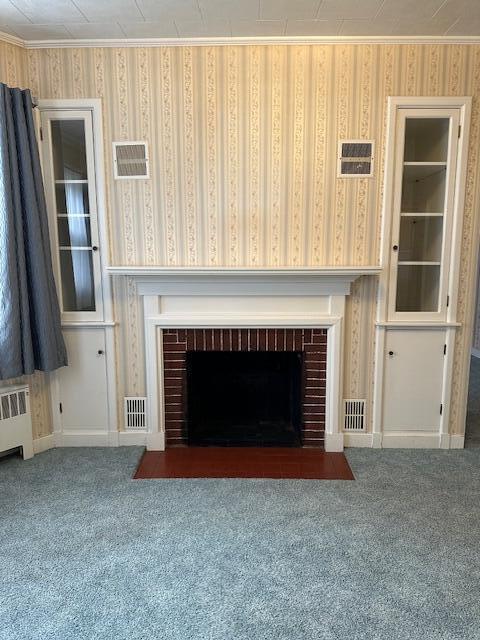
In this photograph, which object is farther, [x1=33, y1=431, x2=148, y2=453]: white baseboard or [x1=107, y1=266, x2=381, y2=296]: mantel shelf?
[x1=33, y1=431, x2=148, y2=453]: white baseboard

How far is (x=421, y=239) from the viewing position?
2758 mm

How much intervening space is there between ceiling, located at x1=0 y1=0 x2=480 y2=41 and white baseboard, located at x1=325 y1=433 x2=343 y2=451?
8.26ft

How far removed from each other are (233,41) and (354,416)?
100 inches

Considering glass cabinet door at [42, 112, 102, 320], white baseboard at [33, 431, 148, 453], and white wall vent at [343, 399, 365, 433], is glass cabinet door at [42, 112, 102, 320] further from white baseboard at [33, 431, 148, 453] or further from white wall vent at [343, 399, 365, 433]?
white wall vent at [343, 399, 365, 433]

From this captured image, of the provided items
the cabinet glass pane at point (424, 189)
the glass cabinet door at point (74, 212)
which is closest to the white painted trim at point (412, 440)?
the cabinet glass pane at point (424, 189)

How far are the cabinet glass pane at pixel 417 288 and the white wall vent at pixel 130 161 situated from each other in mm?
1826

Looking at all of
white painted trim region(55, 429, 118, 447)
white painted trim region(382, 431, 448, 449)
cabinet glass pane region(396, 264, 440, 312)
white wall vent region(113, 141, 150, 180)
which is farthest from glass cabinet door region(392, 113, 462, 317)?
white painted trim region(55, 429, 118, 447)

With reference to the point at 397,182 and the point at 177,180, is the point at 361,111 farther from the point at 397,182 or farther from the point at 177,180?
the point at 177,180

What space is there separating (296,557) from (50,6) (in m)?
2.98

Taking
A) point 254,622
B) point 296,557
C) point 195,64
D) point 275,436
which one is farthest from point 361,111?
point 254,622

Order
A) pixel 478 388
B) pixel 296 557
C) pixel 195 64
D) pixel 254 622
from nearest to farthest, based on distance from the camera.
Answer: pixel 254 622, pixel 296 557, pixel 195 64, pixel 478 388

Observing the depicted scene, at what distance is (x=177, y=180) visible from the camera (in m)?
2.67

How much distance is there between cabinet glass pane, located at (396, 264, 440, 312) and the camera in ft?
9.11

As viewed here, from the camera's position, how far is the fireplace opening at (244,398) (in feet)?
9.66
